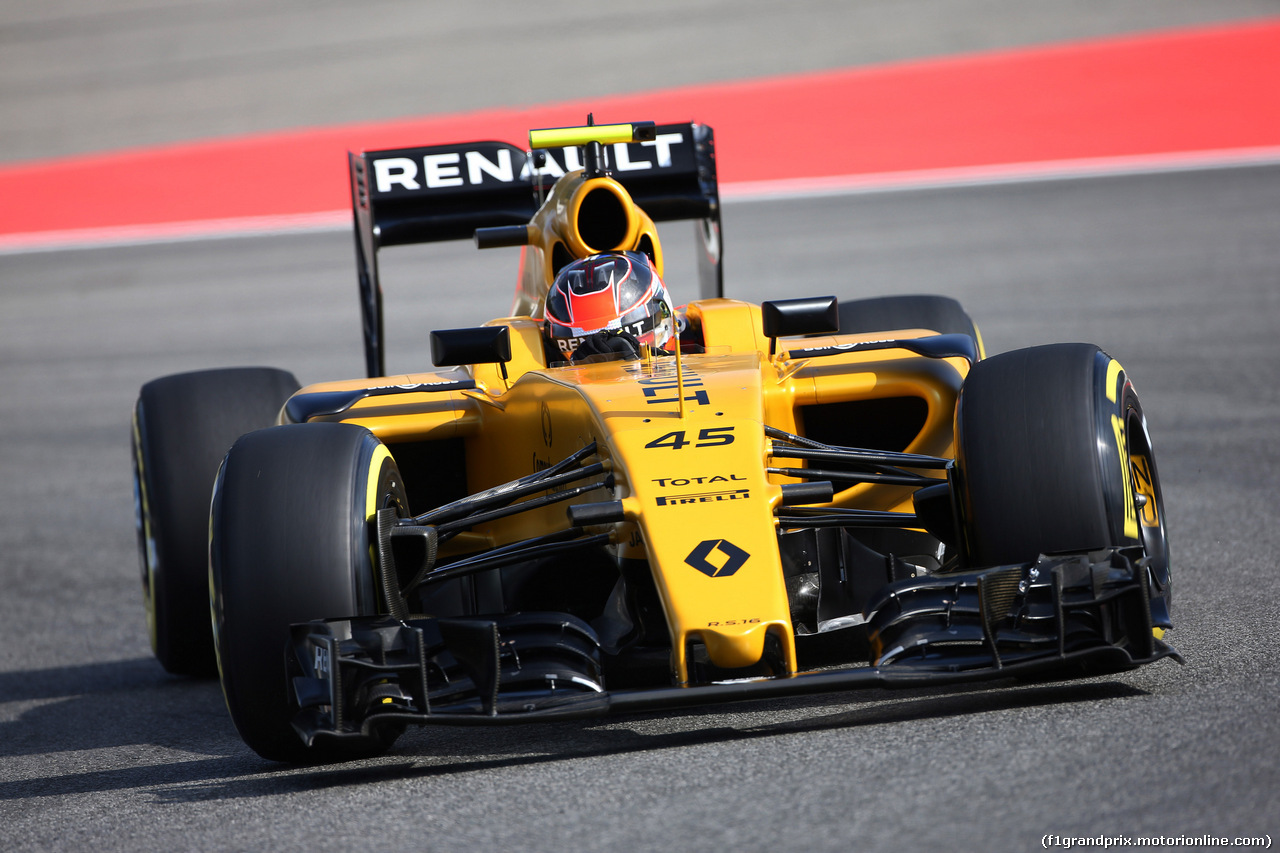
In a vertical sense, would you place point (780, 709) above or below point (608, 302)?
below

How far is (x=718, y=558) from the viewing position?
4.32m

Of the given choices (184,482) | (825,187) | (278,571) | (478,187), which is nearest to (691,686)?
(278,571)

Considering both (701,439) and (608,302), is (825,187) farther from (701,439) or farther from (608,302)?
(701,439)

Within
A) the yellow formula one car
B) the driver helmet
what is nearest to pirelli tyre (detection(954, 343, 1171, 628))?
the yellow formula one car

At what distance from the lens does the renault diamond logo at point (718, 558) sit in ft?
14.1

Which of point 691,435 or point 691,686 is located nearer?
point 691,686

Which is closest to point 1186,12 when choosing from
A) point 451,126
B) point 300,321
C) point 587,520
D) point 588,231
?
point 451,126

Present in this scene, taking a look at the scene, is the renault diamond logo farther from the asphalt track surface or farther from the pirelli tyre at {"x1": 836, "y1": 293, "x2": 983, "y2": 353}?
the pirelli tyre at {"x1": 836, "y1": 293, "x2": 983, "y2": 353}

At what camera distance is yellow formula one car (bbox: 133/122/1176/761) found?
417cm

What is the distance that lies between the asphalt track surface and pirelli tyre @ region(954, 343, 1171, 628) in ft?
1.38

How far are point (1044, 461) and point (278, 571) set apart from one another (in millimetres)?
2245

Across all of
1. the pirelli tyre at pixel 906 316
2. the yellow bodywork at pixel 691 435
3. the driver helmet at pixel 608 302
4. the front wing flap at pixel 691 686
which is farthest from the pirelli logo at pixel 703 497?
the pirelli tyre at pixel 906 316

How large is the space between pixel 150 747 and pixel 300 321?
11747 mm

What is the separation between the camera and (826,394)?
18.1 feet
